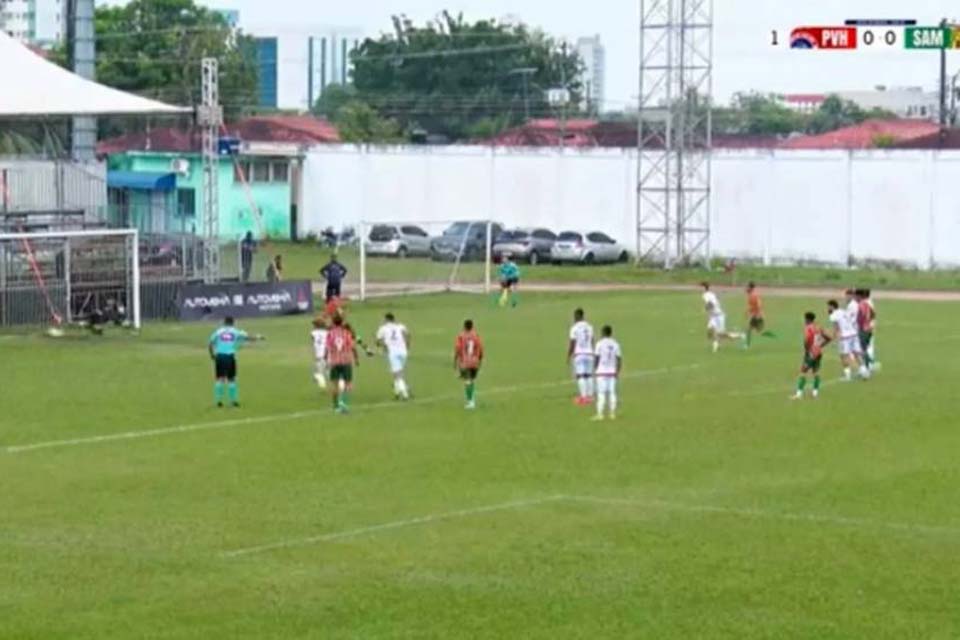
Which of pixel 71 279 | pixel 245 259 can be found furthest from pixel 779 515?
pixel 245 259

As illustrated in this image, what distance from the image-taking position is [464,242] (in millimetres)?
81875

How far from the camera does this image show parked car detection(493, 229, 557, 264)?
9169 centimetres

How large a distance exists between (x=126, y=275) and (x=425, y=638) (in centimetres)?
3976

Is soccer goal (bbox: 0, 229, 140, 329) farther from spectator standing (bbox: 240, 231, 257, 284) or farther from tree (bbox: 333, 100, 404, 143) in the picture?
tree (bbox: 333, 100, 404, 143)

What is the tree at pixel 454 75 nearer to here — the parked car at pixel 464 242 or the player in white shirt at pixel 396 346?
the parked car at pixel 464 242

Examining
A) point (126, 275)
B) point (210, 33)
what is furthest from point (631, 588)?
point (210, 33)

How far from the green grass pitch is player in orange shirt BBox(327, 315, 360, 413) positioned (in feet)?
1.35

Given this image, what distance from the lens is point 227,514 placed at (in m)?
28.9

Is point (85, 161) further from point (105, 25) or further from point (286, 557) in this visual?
point (105, 25)

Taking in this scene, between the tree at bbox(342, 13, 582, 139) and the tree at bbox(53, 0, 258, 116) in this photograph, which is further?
the tree at bbox(342, 13, 582, 139)

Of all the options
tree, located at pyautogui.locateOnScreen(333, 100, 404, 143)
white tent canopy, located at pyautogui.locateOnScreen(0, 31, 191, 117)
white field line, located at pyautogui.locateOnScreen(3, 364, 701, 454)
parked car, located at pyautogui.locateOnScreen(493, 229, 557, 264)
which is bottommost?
white field line, located at pyautogui.locateOnScreen(3, 364, 701, 454)

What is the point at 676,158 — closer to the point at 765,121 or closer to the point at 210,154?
the point at 210,154

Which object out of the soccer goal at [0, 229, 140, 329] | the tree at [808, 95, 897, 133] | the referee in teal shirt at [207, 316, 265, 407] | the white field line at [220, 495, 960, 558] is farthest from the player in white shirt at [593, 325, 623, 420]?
the tree at [808, 95, 897, 133]

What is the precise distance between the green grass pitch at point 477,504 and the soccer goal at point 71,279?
730 cm
